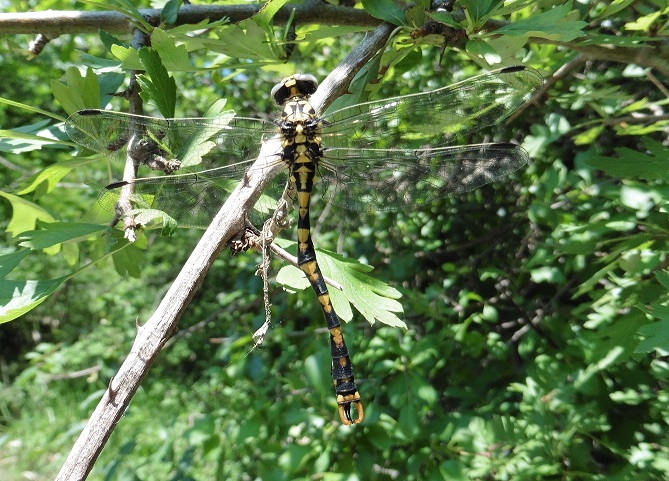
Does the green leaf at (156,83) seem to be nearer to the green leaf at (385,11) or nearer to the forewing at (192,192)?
the forewing at (192,192)

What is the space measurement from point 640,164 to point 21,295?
112 cm

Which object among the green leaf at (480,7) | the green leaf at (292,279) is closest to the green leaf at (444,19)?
the green leaf at (480,7)

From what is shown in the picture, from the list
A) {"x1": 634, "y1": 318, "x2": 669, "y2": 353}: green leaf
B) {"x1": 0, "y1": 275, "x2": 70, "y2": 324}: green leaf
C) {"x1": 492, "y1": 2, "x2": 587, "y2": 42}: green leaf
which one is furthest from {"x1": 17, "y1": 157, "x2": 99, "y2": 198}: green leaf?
{"x1": 634, "y1": 318, "x2": 669, "y2": 353}: green leaf

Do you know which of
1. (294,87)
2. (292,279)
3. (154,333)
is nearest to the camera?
(154,333)

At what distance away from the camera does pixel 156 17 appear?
104 centimetres

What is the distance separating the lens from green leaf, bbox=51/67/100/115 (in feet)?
3.27

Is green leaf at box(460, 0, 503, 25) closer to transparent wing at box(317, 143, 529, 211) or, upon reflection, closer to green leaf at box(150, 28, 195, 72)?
transparent wing at box(317, 143, 529, 211)

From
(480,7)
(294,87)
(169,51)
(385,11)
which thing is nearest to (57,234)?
(169,51)

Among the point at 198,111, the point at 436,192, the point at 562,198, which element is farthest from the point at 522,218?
the point at 198,111

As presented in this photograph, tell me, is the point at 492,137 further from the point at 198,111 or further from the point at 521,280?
the point at 198,111

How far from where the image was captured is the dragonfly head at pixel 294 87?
1.01m

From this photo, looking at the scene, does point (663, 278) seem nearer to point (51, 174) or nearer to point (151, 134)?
point (151, 134)

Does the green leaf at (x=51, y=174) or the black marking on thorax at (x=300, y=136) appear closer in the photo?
the black marking on thorax at (x=300, y=136)

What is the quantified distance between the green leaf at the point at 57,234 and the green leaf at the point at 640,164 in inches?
37.9
